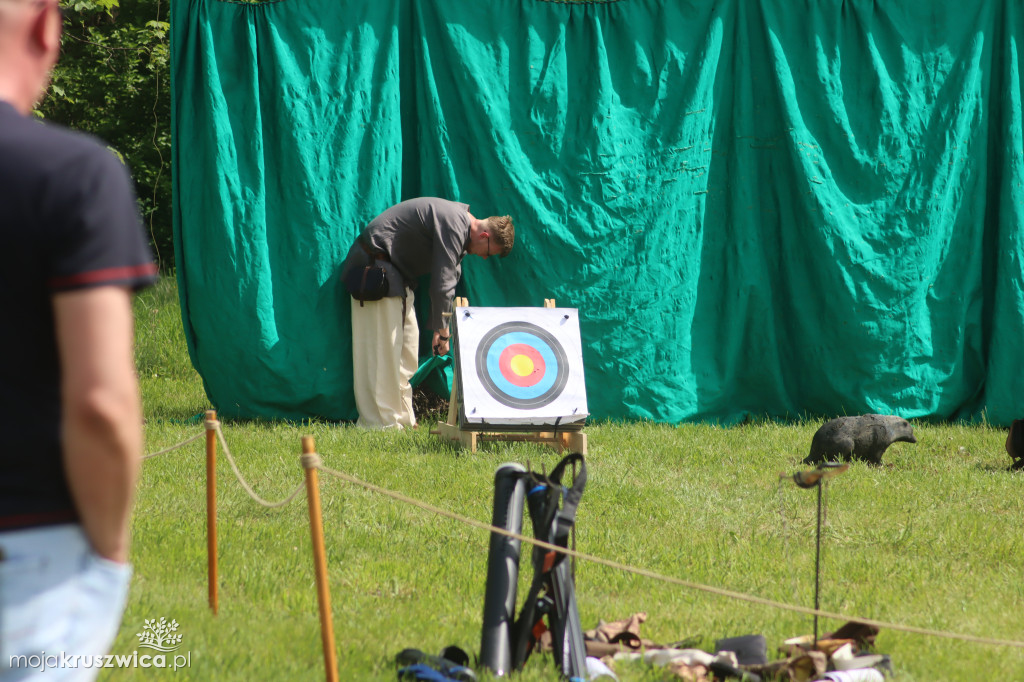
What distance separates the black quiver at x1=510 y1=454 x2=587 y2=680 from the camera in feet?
8.73

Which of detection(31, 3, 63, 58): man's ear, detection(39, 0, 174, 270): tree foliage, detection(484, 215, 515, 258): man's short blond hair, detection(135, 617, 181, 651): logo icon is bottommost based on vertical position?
detection(135, 617, 181, 651): logo icon

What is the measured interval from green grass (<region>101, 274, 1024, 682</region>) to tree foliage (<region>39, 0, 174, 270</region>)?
25.8 feet

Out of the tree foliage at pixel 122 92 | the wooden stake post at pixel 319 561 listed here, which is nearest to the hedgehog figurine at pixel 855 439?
the wooden stake post at pixel 319 561

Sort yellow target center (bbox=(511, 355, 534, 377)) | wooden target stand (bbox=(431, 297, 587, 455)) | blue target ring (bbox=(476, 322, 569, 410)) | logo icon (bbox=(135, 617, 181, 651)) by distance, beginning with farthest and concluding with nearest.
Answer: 1. yellow target center (bbox=(511, 355, 534, 377))
2. blue target ring (bbox=(476, 322, 569, 410))
3. wooden target stand (bbox=(431, 297, 587, 455))
4. logo icon (bbox=(135, 617, 181, 651))

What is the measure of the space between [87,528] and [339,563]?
2650 mm

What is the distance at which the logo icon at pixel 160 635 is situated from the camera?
2.80 m

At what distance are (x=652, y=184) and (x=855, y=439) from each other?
2283 millimetres

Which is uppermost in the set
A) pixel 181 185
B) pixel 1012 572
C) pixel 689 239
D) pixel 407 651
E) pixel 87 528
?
pixel 181 185

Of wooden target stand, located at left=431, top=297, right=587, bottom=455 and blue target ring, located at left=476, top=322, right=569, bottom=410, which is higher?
blue target ring, located at left=476, top=322, right=569, bottom=410

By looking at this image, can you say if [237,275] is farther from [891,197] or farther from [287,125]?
[891,197]

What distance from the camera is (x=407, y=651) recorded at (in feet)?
9.09

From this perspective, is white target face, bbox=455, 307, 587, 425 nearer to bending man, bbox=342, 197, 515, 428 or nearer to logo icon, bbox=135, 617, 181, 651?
bending man, bbox=342, 197, 515, 428

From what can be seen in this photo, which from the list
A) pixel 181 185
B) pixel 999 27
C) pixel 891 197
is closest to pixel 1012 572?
pixel 891 197

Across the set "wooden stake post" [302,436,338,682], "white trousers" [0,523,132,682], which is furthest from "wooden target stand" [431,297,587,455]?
"white trousers" [0,523,132,682]
